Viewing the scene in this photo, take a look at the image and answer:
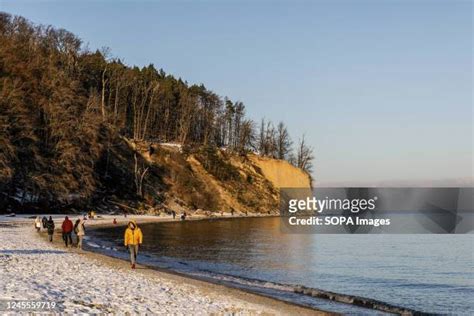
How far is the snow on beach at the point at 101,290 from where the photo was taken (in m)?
12.0

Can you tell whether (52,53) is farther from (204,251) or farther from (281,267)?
(281,267)

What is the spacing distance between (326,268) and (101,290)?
1734cm

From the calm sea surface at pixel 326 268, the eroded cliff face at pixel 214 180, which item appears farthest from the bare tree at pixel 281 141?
the calm sea surface at pixel 326 268

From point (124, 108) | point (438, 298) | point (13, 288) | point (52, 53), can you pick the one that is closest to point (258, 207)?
point (124, 108)

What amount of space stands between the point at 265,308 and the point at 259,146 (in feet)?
383

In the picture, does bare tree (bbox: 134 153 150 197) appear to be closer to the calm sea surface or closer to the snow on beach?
the calm sea surface

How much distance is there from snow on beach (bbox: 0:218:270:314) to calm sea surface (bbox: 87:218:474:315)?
15.2 feet

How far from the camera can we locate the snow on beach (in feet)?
39.5

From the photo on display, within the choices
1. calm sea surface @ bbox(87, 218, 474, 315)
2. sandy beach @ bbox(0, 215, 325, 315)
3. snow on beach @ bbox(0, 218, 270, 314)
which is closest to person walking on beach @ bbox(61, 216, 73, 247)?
calm sea surface @ bbox(87, 218, 474, 315)

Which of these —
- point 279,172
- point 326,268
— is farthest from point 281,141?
point 326,268

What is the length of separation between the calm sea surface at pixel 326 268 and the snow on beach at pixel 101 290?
4620mm

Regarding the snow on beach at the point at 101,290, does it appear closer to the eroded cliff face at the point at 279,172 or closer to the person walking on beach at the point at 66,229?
the person walking on beach at the point at 66,229

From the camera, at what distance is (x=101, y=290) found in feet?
46.4

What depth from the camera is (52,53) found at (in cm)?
7894
